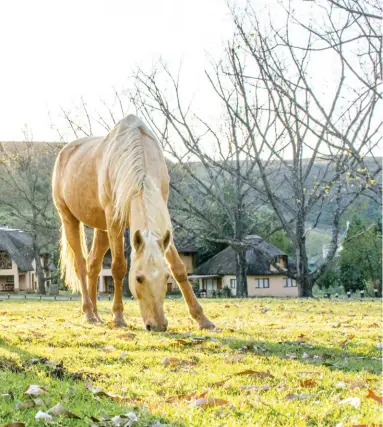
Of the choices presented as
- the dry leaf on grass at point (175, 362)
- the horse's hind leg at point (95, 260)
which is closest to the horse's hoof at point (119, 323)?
the horse's hind leg at point (95, 260)

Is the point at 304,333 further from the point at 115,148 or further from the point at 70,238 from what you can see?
the point at 70,238

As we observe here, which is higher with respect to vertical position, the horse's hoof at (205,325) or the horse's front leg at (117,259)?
the horse's front leg at (117,259)

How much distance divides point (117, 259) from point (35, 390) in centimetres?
448

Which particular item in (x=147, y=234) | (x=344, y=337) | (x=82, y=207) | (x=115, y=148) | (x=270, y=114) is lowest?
(x=344, y=337)

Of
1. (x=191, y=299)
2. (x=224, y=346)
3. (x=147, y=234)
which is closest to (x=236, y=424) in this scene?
(x=224, y=346)

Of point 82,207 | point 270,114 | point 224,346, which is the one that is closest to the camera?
point 224,346

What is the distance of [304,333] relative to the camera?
25.4 feet

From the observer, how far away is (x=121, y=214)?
300 inches

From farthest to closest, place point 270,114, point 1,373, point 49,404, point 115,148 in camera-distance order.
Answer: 1. point 270,114
2. point 115,148
3. point 1,373
4. point 49,404

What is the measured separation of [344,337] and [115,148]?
3.95m

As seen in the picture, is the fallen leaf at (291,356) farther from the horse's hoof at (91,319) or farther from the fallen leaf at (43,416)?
the horse's hoof at (91,319)

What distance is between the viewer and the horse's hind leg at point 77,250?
9.49 metres

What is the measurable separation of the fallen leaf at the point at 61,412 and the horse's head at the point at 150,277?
292 centimetres

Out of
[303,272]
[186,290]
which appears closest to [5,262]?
[303,272]
